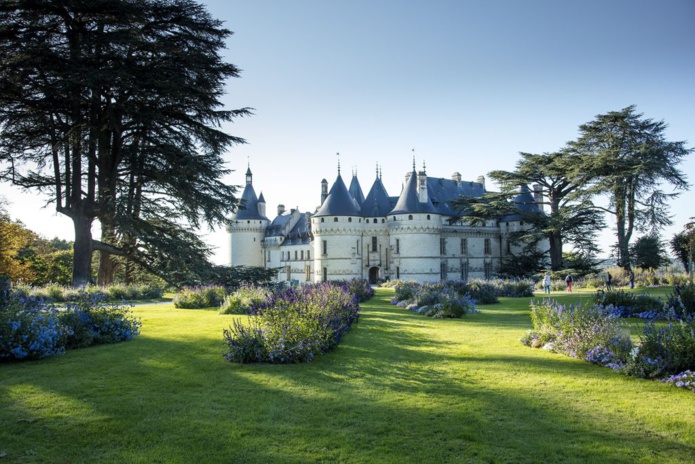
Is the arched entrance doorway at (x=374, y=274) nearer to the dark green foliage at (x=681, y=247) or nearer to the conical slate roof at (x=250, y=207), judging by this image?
the conical slate roof at (x=250, y=207)

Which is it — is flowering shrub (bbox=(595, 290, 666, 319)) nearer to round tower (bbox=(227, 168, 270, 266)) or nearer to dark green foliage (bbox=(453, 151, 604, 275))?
dark green foliage (bbox=(453, 151, 604, 275))

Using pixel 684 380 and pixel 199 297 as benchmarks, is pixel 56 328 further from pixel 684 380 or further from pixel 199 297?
pixel 684 380

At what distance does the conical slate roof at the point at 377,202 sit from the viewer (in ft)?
132

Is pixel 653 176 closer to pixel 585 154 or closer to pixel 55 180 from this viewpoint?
pixel 585 154

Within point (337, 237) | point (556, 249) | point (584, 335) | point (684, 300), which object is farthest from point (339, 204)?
point (584, 335)

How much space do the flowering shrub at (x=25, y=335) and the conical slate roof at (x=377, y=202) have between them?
110 feet

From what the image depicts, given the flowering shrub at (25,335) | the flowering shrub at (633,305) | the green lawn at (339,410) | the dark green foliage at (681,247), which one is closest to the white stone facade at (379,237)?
the dark green foliage at (681,247)

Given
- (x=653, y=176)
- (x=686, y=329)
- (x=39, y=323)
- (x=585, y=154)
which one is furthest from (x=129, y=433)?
(x=585, y=154)

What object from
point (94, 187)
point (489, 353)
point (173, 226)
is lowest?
point (489, 353)

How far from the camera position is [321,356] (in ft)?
25.9

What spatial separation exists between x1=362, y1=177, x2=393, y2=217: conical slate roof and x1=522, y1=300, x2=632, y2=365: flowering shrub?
102 feet

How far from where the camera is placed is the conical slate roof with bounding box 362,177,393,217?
4031cm

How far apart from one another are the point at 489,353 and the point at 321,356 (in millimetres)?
3012

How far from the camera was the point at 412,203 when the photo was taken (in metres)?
37.9
